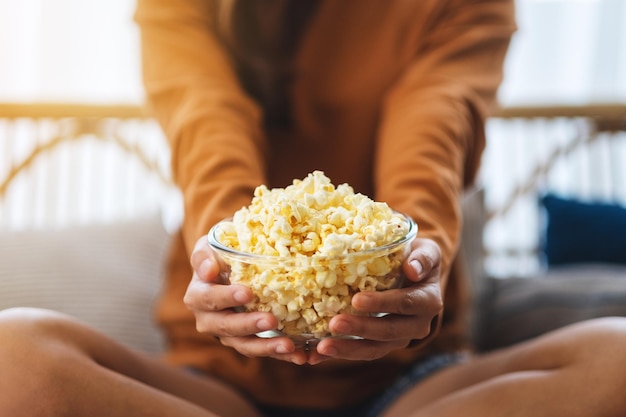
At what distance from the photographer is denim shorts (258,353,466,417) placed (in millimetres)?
1120

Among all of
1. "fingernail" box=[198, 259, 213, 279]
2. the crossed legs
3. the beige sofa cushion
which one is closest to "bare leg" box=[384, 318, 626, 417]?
the crossed legs

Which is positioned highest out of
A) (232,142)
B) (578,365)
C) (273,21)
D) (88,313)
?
(273,21)

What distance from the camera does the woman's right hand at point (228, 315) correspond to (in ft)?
2.35

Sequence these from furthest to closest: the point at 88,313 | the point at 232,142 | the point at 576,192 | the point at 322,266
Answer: the point at 576,192 → the point at 88,313 → the point at 232,142 → the point at 322,266

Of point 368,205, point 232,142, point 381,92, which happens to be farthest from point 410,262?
point 381,92

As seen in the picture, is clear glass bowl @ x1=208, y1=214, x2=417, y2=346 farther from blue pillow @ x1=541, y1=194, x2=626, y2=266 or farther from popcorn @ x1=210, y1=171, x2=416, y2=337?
blue pillow @ x1=541, y1=194, x2=626, y2=266

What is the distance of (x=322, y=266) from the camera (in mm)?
674

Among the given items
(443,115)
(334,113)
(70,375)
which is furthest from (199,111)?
(70,375)

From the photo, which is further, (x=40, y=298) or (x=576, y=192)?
(x=576, y=192)

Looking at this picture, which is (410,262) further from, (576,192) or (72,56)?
(72,56)

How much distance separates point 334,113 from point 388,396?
48 cm

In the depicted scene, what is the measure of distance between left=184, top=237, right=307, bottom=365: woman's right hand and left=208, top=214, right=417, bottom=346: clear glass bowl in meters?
0.01

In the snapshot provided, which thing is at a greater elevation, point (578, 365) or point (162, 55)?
point (162, 55)

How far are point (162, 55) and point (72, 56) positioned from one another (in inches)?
32.4
